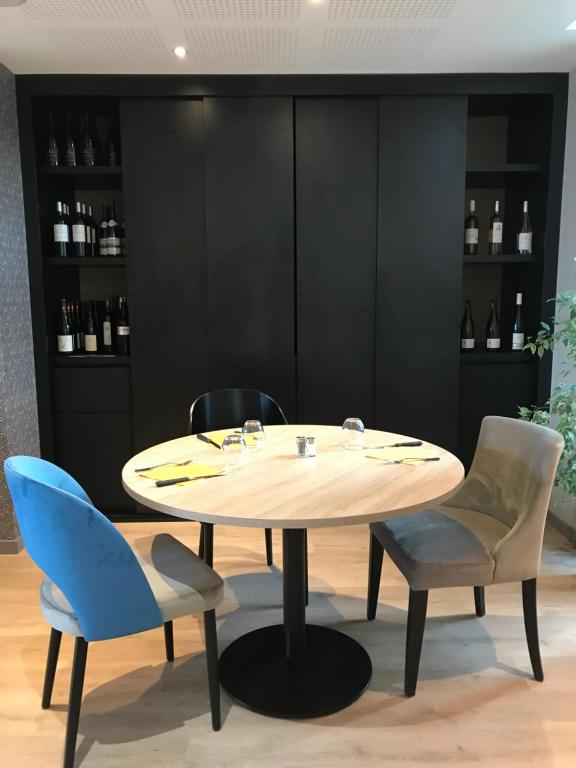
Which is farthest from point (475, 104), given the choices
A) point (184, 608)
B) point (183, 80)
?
point (184, 608)

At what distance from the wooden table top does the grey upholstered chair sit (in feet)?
0.83

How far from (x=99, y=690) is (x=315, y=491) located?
1053 millimetres

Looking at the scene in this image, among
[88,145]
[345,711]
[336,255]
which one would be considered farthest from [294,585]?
[88,145]

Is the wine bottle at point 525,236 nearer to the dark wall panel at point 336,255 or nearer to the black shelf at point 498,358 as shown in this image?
the black shelf at point 498,358

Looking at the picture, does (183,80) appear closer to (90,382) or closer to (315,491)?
(90,382)

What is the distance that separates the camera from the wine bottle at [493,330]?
3.61 meters

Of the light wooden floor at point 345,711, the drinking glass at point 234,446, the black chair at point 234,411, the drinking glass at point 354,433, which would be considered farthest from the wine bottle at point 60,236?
the drinking glass at point 354,433

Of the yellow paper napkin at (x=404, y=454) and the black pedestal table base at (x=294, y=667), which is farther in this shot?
the yellow paper napkin at (x=404, y=454)

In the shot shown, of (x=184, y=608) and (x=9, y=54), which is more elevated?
(x=9, y=54)

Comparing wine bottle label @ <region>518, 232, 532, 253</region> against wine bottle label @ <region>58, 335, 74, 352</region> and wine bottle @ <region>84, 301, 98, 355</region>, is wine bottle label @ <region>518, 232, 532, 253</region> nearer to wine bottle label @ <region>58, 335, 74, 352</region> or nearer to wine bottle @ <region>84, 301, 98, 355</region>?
wine bottle @ <region>84, 301, 98, 355</region>

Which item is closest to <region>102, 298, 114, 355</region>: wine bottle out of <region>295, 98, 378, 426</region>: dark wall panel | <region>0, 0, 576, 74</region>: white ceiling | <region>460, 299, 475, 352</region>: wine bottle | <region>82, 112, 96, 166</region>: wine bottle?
<region>82, 112, 96, 166</region>: wine bottle

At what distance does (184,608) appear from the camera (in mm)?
1729

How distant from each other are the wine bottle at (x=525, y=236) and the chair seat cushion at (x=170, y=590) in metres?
2.61

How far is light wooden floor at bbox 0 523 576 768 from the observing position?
1.76 m
